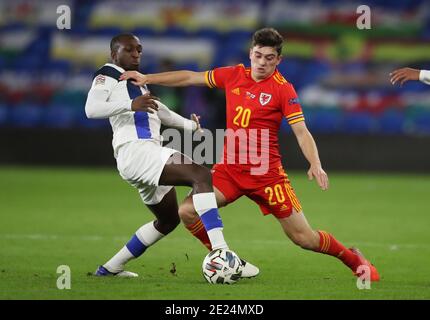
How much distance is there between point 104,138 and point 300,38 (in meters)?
5.56

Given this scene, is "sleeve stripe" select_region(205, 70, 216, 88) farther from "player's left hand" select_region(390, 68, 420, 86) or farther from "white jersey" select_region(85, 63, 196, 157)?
"player's left hand" select_region(390, 68, 420, 86)

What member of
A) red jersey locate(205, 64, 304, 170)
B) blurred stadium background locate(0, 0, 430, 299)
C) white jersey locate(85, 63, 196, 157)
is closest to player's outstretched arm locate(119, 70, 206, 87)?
white jersey locate(85, 63, 196, 157)

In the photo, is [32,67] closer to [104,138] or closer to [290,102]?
[104,138]

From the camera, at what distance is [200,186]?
6785mm

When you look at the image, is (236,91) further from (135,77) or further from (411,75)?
(411,75)

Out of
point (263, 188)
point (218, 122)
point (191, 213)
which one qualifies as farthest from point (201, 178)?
point (218, 122)

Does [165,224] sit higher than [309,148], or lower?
lower

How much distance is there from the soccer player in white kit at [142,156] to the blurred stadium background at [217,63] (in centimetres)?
1108

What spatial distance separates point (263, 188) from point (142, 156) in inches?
38.7

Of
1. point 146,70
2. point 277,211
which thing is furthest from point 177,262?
point 146,70

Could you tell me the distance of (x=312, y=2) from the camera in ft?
70.7

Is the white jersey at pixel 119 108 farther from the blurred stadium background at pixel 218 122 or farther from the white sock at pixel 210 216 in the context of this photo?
the blurred stadium background at pixel 218 122

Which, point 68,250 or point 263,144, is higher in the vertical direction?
point 263,144

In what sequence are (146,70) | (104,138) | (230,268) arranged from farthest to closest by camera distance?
(146,70) → (104,138) → (230,268)
